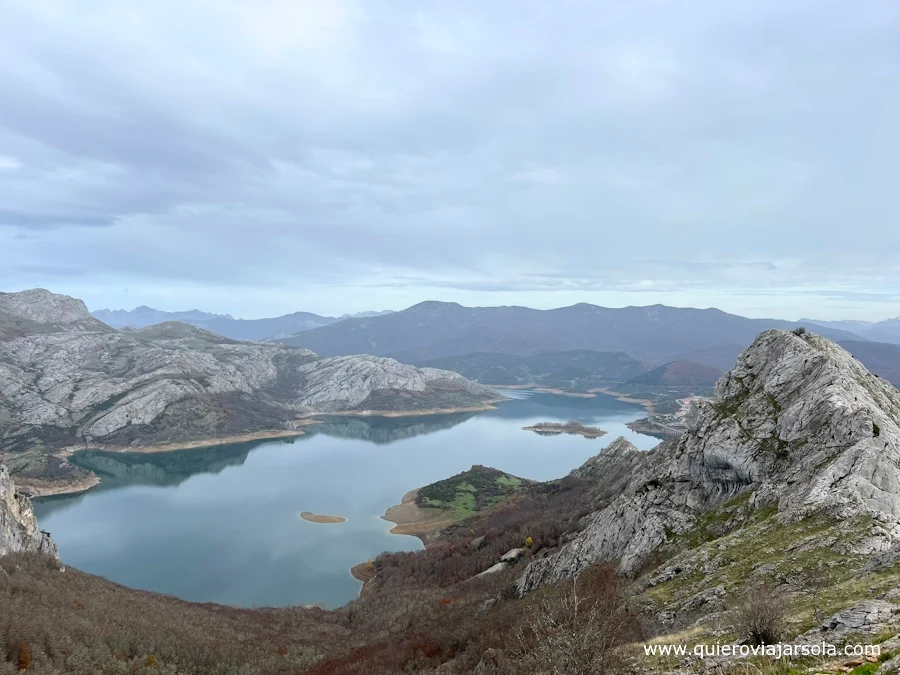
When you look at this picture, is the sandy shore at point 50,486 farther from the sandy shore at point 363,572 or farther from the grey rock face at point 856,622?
the grey rock face at point 856,622

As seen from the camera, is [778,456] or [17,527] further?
[17,527]

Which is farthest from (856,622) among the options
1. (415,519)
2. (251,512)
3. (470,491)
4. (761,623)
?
(251,512)

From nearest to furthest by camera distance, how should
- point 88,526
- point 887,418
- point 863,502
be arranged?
1. point 863,502
2. point 887,418
3. point 88,526

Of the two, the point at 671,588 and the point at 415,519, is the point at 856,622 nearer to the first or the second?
the point at 671,588

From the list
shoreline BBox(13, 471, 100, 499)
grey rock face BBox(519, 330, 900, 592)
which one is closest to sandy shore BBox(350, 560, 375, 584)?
grey rock face BBox(519, 330, 900, 592)

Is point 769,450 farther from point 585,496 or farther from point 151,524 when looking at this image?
point 151,524

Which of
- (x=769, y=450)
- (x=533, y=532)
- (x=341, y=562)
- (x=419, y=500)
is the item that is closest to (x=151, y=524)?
(x=341, y=562)
